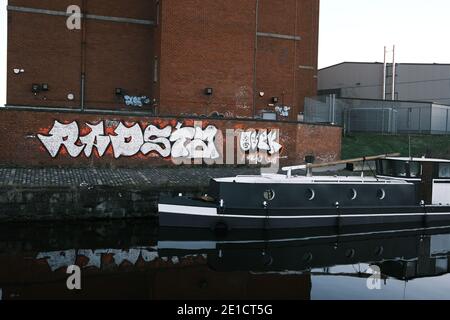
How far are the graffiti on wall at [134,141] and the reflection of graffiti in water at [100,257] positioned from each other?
7.47m

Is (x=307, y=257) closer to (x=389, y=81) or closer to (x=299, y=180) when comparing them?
(x=299, y=180)

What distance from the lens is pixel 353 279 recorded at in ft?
36.1

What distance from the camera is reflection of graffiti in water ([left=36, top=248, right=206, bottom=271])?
1180 centimetres

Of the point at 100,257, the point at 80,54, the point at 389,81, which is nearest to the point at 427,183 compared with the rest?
the point at 100,257

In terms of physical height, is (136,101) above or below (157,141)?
above

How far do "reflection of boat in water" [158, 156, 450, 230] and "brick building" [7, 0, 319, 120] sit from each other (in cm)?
934

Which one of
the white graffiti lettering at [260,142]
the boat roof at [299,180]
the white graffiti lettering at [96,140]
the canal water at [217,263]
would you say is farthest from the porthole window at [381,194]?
the white graffiti lettering at [96,140]

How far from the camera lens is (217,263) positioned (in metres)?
12.2

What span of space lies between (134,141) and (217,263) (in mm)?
9664

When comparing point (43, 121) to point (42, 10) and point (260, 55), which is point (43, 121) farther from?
point (260, 55)

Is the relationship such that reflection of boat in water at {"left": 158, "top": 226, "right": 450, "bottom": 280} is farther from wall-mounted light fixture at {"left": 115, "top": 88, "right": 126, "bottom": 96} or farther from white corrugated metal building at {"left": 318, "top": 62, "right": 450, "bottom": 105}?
white corrugated metal building at {"left": 318, "top": 62, "right": 450, "bottom": 105}

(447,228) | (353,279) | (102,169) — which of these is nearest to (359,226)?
(447,228)
